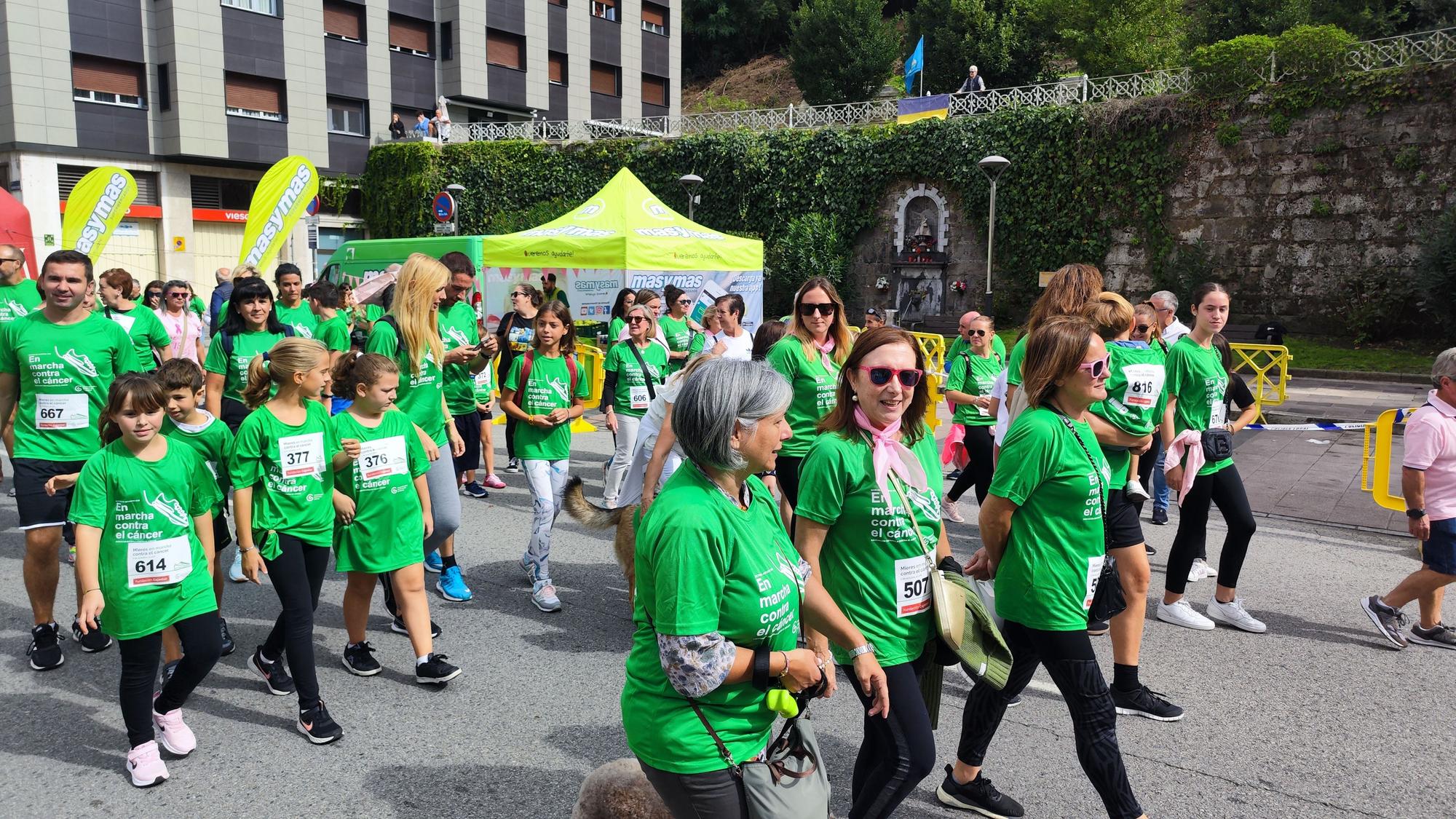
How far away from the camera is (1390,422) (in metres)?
6.99

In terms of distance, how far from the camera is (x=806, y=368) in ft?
16.0

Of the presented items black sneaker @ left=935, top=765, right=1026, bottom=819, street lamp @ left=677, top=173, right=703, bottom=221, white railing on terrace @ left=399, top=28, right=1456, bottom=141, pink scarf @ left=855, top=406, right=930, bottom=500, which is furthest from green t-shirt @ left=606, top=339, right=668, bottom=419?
white railing on terrace @ left=399, top=28, right=1456, bottom=141

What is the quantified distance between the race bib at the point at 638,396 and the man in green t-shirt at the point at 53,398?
9.95ft

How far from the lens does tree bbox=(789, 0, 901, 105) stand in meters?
43.1

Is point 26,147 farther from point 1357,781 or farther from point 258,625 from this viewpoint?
point 1357,781

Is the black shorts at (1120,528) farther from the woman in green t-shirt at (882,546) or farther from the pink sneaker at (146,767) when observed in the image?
the pink sneaker at (146,767)

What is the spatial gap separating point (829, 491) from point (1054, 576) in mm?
822

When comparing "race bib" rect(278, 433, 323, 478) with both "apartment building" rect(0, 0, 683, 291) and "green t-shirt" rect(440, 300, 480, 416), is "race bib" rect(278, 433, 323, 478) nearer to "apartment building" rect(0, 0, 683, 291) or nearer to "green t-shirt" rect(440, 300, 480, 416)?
"green t-shirt" rect(440, 300, 480, 416)

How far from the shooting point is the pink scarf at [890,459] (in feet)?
9.21

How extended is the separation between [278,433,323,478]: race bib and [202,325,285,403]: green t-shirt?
204cm

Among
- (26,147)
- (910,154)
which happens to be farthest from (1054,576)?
(26,147)

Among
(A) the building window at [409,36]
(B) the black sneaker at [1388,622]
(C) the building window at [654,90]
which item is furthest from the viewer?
(C) the building window at [654,90]

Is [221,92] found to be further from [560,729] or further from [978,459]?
[560,729]

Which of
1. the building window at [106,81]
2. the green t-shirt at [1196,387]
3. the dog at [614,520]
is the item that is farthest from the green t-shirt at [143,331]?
the building window at [106,81]
